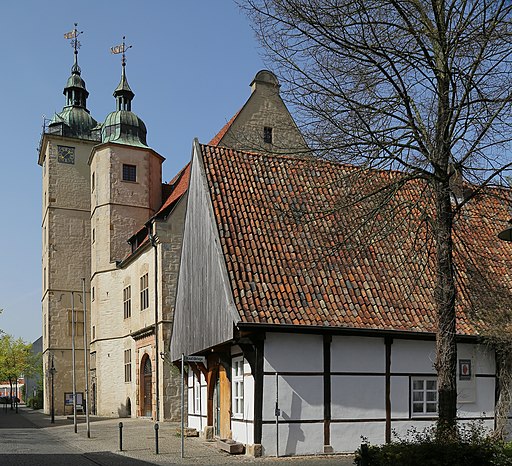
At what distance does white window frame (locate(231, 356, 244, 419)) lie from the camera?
18797 mm

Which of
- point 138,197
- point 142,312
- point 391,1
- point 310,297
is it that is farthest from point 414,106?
point 138,197

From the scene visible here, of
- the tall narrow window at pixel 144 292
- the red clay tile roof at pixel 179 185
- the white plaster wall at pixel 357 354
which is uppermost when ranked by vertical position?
the red clay tile roof at pixel 179 185

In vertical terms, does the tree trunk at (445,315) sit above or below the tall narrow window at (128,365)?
above

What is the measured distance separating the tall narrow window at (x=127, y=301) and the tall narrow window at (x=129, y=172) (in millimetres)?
6356

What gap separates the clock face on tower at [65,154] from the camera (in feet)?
159

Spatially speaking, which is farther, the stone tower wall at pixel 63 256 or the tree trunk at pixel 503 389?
the stone tower wall at pixel 63 256

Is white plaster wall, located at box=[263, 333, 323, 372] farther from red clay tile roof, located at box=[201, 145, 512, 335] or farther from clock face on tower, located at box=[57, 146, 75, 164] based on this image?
clock face on tower, located at box=[57, 146, 75, 164]

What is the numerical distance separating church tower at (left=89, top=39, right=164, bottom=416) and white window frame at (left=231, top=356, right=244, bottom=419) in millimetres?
19329

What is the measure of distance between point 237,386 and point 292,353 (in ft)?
6.89

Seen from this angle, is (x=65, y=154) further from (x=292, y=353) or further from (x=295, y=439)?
(x=295, y=439)

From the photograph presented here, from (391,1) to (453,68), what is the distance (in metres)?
1.61

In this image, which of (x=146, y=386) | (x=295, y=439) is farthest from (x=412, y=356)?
(x=146, y=386)

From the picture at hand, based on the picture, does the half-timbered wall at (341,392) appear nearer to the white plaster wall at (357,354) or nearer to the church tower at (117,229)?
the white plaster wall at (357,354)

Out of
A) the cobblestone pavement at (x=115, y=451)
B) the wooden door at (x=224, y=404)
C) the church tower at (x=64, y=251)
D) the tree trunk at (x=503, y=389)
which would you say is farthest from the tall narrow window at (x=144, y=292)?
the tree trunk at (x=503, y=389)
